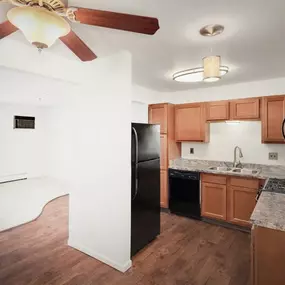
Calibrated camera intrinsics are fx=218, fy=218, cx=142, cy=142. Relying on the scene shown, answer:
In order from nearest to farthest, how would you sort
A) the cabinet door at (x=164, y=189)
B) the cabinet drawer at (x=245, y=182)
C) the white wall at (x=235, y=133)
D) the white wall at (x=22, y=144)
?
the cabinet drawer at (x=245, y=182) → the white wall at (x=235, y=133) → the cabinet door at (x=164, y=189) → the white wall at (x=22, y=144)

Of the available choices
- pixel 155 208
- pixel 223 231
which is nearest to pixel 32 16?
pixel 155 208

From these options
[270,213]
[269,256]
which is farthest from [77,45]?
[269,256]

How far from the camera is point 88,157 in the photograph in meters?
2.72

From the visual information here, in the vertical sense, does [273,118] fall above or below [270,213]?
above

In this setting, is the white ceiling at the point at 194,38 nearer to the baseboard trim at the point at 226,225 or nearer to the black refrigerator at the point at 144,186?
the black refrigerator at the point at 144,186

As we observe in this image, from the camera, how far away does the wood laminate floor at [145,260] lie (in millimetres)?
2244

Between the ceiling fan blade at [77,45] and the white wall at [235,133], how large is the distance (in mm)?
2912

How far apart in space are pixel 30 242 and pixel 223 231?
9.29 feet

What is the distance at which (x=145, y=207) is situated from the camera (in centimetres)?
286

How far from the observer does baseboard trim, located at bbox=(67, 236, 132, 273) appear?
7.87ft

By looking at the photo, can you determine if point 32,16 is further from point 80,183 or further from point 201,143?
point 201,143

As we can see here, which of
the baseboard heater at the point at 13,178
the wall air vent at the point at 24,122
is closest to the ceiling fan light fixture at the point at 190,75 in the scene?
the wall air vent at the point at 24,122

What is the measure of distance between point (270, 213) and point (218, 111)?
240 cm

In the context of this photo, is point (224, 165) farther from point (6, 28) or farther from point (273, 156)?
point (6, 28)
